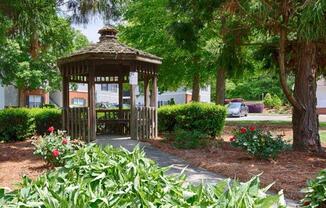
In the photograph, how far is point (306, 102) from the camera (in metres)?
11.0

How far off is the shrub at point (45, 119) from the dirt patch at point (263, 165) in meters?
5.11

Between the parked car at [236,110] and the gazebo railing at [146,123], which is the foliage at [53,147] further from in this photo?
the parked car at [236,110]

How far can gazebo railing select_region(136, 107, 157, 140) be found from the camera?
1316 centimetres

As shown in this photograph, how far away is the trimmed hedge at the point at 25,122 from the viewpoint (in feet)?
48.0

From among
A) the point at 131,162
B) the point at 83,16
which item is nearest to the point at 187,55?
the point at 83,16

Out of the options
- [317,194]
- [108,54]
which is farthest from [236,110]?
[317,194]

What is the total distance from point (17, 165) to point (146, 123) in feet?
16.9

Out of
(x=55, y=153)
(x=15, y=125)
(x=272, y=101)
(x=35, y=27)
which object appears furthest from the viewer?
(x=272, y=101)

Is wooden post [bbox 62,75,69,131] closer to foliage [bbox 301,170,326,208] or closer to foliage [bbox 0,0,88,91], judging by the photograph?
foliage [bbox 0,0,88,91]

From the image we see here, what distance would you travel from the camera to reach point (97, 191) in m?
2.06

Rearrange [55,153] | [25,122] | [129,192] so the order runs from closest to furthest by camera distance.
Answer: [129,192] < [55,153] < [25,122]

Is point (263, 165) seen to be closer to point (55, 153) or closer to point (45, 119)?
point (55, 153)

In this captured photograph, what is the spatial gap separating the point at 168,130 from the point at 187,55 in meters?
6.28

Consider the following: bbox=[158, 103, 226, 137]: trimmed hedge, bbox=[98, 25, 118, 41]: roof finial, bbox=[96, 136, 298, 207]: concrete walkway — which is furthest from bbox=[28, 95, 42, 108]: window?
bbox=[158, 103, 226, 137]: trimmed hedge
